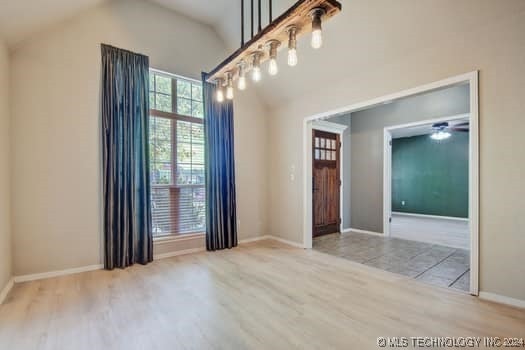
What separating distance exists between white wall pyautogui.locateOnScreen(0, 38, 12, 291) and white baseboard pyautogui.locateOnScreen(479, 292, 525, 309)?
4954 millimetres

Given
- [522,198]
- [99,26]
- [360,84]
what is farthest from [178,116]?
[522,198]

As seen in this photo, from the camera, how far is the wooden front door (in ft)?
17.3

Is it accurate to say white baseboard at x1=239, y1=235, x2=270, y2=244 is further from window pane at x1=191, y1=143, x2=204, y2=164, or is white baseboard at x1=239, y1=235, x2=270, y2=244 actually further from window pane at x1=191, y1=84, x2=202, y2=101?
window pane at x1=191, y1=84, x2=202, y2=101

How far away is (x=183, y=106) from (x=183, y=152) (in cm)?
80

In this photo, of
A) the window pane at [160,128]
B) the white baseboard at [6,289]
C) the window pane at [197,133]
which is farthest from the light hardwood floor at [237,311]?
the window pane at [197,133]

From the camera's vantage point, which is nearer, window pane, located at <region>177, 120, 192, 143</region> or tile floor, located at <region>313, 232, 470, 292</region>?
tile floor, located at <region>313, 232, 470, 292</region>

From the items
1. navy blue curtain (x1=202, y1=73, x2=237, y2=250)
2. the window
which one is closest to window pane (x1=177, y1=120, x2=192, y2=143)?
the window

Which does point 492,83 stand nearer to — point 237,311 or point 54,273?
point 237,311

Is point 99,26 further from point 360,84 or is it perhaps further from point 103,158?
point 360,84

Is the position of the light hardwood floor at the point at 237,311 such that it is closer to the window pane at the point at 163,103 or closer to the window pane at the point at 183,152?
the window pane at the point at 183,152

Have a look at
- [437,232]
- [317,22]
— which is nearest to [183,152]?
[317,22]

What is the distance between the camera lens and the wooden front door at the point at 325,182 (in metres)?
5.28

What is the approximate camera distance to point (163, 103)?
3949 millimetres

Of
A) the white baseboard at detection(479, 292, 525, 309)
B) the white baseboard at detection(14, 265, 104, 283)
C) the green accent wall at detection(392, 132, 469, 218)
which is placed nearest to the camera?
the white baseboard at detection(479, 292, 525, 309)
